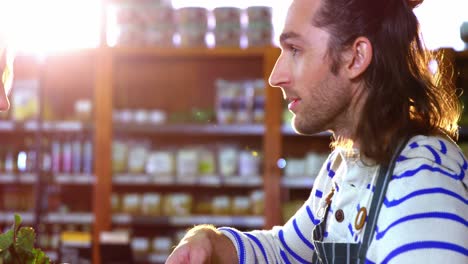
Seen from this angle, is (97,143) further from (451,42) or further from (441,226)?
(441,226)

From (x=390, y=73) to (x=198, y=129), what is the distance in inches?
146

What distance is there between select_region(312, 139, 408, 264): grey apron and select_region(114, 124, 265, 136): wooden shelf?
3624 millimetres

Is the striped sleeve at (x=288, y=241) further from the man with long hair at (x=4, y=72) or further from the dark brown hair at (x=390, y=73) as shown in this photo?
the man with long hair at (x=4, y=72)

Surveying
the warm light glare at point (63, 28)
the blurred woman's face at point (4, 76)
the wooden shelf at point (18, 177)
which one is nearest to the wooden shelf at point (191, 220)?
the wooden shelf at point (18, 177)

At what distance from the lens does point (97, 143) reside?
16.4 feet

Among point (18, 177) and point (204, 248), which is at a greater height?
point (204, 248)

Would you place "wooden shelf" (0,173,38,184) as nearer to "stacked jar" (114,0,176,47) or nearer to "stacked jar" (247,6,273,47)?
"stacked jar" (114,0,176,47)

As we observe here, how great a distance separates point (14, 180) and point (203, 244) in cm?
400

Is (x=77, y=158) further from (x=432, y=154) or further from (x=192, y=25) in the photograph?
(x=432, y=154)

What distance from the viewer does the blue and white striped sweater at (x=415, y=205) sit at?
1.12 m

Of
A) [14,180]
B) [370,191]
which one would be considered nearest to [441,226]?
[370,191]

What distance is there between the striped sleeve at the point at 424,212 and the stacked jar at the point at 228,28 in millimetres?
3901

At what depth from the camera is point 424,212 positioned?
1140 millimetres

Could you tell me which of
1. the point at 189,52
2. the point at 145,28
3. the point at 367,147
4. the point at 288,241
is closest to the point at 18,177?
the point at 145,28
